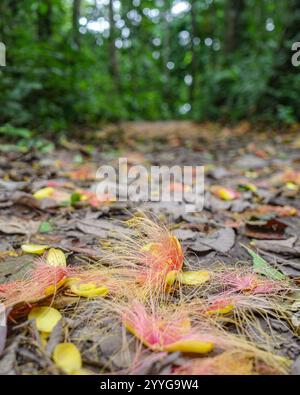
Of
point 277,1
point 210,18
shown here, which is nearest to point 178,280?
point 277,1

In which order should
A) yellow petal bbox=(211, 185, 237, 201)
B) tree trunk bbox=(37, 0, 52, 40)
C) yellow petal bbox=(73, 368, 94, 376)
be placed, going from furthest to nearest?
1. tree trunk bbox=(37, 0, 52, 40)
2. yellow petal bbox=(211, 185, 237, 201)
3. yellow petal bbox=(73, 368, 94, 376)

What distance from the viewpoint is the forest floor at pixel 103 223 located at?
946 mm

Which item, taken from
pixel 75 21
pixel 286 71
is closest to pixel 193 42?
pixel 286 71

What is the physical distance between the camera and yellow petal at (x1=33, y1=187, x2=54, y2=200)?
2.13 meters

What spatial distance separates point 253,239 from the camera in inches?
69.4

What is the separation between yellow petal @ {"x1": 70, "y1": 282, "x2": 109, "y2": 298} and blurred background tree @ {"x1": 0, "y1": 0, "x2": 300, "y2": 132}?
11.1ft

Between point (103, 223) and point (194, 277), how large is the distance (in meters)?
0.68

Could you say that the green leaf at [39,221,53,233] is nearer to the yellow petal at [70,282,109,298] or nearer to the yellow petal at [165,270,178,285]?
the yellow petal at [70,282,109,298]

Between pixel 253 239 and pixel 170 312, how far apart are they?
0.82m

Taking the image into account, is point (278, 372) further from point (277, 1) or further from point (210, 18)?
point (210, 18)

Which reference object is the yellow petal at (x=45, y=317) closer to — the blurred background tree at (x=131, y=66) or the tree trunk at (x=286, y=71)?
the blurred background tree at (x=131, y=66)

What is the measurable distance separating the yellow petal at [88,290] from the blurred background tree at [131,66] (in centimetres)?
340

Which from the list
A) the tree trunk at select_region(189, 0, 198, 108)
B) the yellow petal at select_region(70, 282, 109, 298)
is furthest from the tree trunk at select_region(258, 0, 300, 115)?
the tree trunk at select_region(189, 0, 198, 108)

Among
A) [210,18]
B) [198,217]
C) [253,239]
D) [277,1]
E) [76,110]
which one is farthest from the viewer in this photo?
[210,18]
